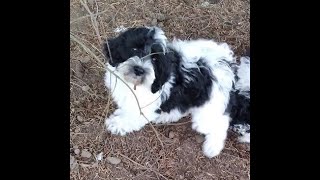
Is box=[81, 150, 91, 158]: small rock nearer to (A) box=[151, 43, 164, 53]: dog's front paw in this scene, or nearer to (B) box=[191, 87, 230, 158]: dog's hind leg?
(B) box=[191, 87, 230, 158]: dog's hind leg

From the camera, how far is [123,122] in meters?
4.05

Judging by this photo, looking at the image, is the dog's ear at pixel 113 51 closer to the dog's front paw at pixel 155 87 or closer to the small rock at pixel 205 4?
the dog's front paw at pixel 155 87

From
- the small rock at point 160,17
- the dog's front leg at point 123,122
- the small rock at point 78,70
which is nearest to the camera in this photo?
the dog's front leg at point 123,122

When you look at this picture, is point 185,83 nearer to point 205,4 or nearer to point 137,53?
point 137,53

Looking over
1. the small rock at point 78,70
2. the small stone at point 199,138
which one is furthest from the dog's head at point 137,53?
the small stone at point 199,138

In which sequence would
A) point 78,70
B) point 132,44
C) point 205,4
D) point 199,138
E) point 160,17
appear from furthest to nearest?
1. point 205,4
2. point 160,17
3. point 78,70
4. point 199,138
5. point 132,44

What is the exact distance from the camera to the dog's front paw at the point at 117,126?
4066 millimetres

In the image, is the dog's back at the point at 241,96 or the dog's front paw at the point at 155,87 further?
the dog's back at the point at 241,96

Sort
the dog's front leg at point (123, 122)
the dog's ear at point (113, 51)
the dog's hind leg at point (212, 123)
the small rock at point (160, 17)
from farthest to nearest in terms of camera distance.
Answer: the small rock at point (160, 17) < the dog's front leg at point (123, 122) < the dog's hind leg at point (212, 123) < the dog's ear at point (113, 51)

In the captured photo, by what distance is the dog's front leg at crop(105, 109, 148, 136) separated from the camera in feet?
13.1

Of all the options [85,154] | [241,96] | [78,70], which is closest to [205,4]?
[241,96]

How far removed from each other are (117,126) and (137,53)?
1.09 metres
